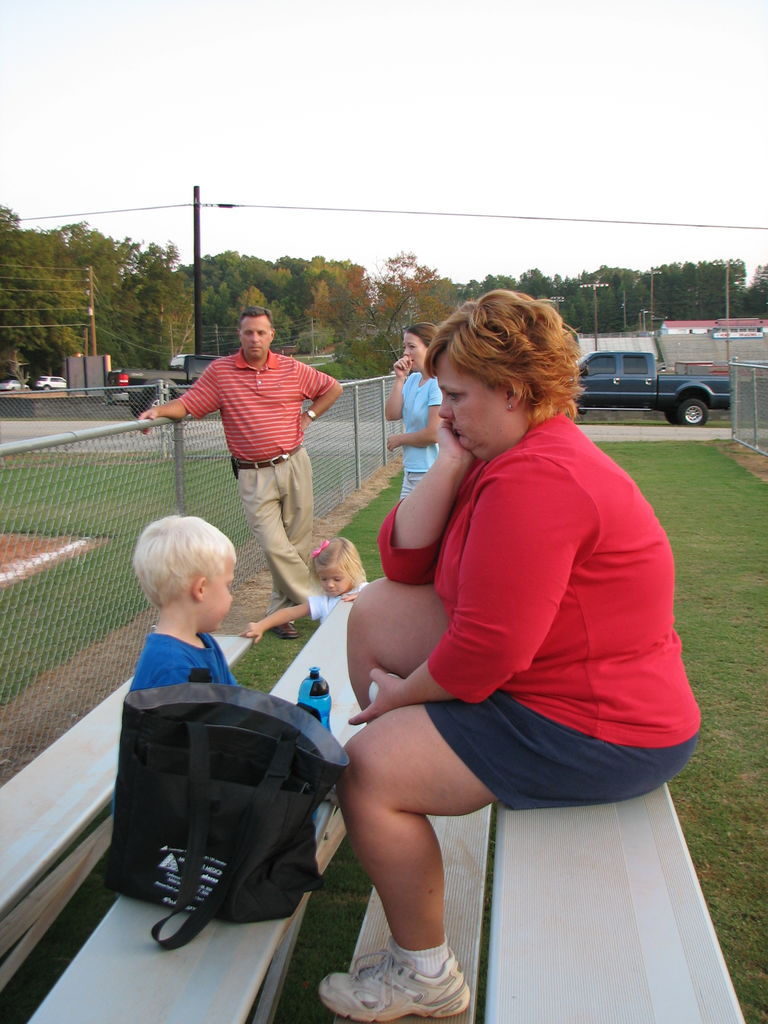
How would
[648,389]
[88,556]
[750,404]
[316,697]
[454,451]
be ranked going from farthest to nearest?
1. [648,389]
2. [750,404]
3. [88,556]
4. [316,697]
5. [454,451]

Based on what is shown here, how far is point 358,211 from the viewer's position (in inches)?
1130

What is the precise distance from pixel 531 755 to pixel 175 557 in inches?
41.5

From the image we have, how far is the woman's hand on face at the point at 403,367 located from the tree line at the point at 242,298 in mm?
30061

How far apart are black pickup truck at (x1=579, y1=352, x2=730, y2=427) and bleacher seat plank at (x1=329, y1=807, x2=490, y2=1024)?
20276mm

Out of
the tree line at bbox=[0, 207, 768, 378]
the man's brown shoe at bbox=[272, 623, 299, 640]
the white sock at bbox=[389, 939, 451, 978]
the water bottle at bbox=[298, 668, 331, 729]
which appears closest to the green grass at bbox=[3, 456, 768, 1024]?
the man's brown shoe at bbox=[272, 623, 299, 640]

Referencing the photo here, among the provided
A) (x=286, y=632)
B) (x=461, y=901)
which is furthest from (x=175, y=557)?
(x=286, y=632)

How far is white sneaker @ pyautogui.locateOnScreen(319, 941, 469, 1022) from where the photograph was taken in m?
2.05

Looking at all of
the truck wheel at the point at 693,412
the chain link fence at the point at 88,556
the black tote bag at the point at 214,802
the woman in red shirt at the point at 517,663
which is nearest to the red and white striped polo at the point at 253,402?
the chain link fence at the point at 88,556

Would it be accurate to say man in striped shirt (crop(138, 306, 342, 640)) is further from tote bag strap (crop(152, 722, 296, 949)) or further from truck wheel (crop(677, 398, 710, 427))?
truck wheel (crop(677, 398, 710, 427))

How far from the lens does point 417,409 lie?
562 cm

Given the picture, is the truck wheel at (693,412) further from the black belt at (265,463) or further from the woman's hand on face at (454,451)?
the woman's hand on face at (454,451)

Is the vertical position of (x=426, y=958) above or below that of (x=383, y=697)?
below

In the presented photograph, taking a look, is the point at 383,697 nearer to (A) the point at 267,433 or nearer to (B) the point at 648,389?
(A) the point at 267,433

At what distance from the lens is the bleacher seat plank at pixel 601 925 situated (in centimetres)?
149
